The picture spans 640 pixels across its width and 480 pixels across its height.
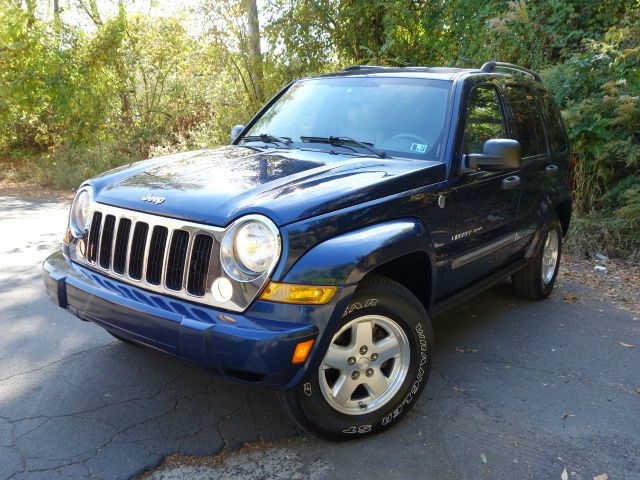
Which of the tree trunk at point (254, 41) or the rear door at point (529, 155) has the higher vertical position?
the tree trunk at point (254, 41)

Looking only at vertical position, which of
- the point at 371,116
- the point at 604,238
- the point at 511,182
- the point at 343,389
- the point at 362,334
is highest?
the point at 371,116

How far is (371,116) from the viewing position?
3910 millimetres

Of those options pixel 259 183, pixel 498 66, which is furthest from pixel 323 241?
pixel 498 66

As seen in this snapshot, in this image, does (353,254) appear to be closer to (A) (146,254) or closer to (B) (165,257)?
(B) (165,257)

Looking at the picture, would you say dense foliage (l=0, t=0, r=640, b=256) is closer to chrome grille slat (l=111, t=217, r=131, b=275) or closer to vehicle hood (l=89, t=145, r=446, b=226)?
vehicle hood (l=89, t=145, r=446, b=226)

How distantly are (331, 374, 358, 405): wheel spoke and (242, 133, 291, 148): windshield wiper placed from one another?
1.68m

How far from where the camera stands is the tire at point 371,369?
2.82 meters

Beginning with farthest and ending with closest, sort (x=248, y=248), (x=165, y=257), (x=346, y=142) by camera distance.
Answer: (x=346, y=142) < (x=165, y=257) < (x=248, y=248)

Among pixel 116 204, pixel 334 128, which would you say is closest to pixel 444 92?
pixel 334 128

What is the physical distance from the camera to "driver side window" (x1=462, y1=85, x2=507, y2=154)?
12.5 ft

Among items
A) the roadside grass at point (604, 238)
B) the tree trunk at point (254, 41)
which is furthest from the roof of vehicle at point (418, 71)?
the tree trunk at point (254, 41)

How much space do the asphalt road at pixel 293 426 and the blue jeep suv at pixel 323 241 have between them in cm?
24

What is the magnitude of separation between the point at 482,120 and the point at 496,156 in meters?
0.55

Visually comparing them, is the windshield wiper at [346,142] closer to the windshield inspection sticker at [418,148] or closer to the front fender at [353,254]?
the windshield inspection sticker at [418,148]
